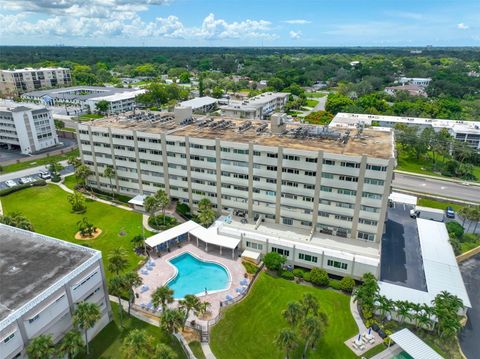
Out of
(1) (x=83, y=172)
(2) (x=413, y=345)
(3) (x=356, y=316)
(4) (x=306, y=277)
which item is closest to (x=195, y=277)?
(4) (x=306, y=277)

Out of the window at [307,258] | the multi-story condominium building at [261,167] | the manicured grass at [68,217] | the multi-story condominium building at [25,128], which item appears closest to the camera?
the window at [307,258]

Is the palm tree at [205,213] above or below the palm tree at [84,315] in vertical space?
below

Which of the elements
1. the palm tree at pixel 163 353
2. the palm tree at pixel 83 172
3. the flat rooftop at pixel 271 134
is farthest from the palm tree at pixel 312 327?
the palm tree at pixel 83 172

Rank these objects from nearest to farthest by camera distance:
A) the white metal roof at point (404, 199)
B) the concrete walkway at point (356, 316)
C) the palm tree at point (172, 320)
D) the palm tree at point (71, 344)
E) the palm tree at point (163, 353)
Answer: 1. the palm tree at point (163, 353)
2. the palm tree at point (71, 344)
3. the palm tree at point (172, 320)
4. the concrete walkway at point (356, 316)
5. the white metal roof at point (404, 199)

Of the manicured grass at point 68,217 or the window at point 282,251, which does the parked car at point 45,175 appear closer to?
the manicured grass at point 68,217

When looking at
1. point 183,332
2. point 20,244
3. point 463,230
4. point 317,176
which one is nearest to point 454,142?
point 463,230

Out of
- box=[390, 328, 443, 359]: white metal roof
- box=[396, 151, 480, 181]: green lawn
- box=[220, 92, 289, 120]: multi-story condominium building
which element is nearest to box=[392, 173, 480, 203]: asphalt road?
box=[396, 151, 480, 181]: green lawn
